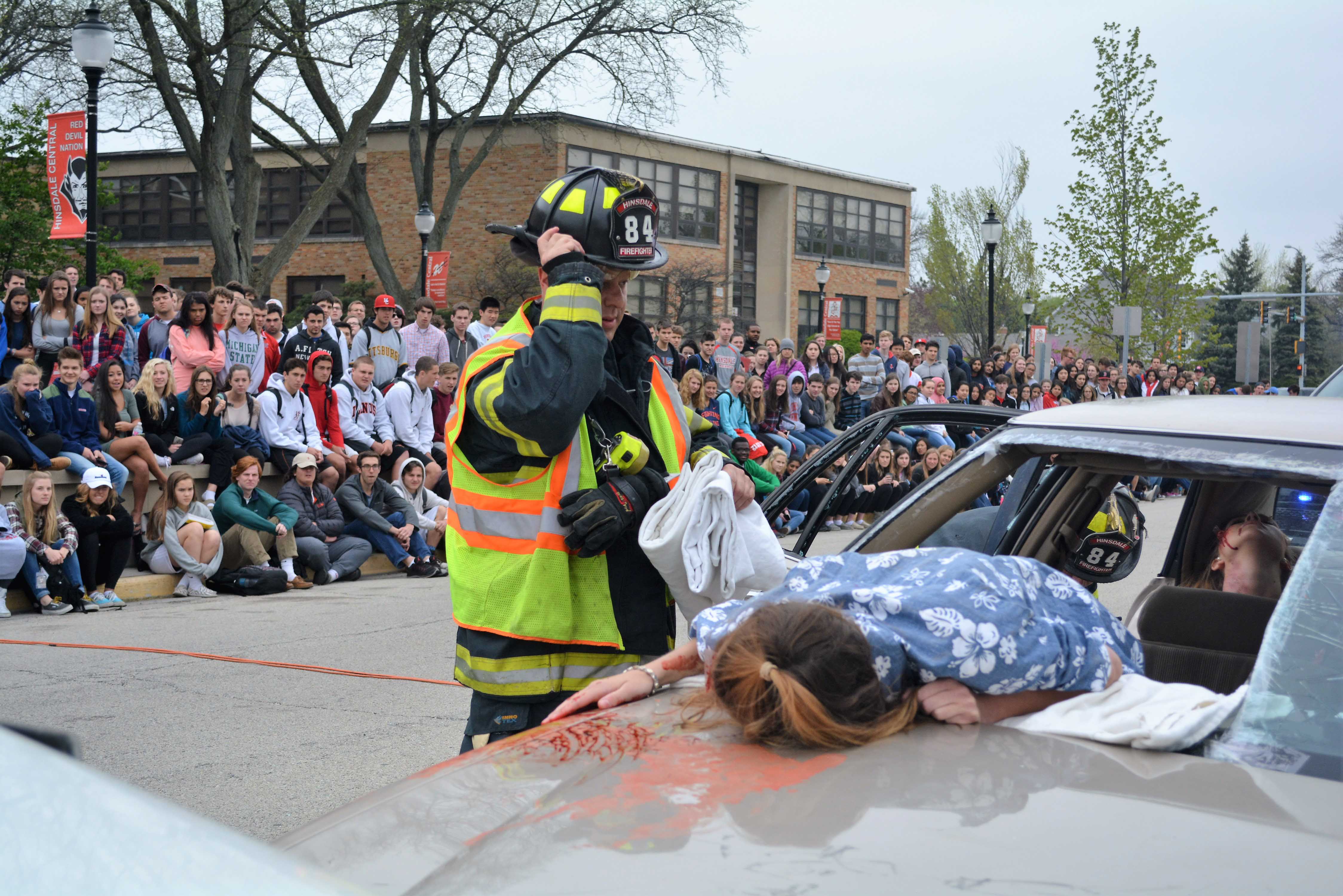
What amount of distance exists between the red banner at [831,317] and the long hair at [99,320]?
72.6 ft

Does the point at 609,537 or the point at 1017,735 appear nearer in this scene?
the point at 1017,735

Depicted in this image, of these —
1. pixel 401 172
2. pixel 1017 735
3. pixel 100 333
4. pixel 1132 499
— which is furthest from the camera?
pixel 401 172

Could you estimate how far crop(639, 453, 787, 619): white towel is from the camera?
2781 millimetres

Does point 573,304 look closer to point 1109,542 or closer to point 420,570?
point 1109,542

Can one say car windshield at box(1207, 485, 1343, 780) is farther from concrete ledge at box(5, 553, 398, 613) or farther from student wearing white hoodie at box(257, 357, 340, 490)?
student wearing white hoodie at box(257, 357, 340, 490)

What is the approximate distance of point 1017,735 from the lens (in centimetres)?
203

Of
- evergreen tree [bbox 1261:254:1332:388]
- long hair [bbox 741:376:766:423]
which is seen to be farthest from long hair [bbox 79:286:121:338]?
evergreen tree [bbox 1261:254:1332:388]

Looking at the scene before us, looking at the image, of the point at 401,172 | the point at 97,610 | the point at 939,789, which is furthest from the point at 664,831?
the point at 401,172

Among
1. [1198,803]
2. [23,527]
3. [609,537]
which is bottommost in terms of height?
[23,527]

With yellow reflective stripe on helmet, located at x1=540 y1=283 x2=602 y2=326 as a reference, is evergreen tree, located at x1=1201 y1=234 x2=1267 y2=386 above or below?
above

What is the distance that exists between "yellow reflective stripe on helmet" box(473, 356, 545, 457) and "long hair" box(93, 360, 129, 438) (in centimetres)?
883

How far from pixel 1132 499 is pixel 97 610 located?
804cm

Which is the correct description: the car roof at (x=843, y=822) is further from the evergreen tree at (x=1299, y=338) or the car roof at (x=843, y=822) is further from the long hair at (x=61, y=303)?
the evergreen tree at (x=1299, y=338)

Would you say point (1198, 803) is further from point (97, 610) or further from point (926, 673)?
point (97, 610)
